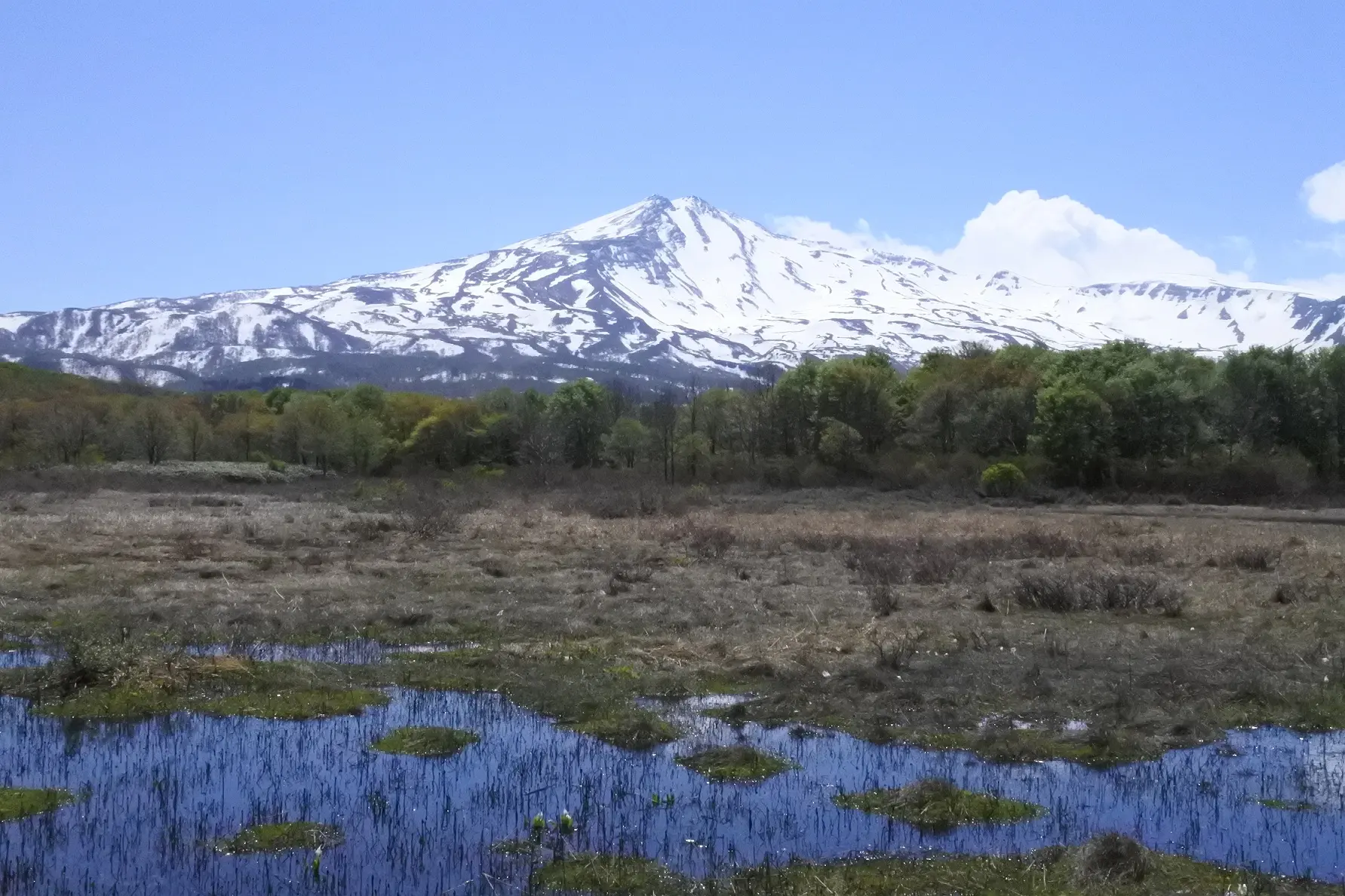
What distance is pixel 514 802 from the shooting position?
12.1 m

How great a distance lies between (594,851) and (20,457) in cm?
8656

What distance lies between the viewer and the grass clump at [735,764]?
12.9 m

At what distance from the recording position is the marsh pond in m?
10.3

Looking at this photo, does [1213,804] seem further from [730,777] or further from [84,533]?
[84,533]

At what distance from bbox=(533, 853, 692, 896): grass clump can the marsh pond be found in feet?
0.68

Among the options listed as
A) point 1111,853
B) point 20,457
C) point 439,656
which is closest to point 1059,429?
point 439,656

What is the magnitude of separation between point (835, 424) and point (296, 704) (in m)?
72.8

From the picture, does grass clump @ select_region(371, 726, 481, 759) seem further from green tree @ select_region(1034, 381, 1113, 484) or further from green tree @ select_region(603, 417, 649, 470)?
green tree @ select_region(603, 417, 649, 470)

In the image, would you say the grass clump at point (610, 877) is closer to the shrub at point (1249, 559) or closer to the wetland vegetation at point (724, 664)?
the wetland vegetation at point (724, 664)

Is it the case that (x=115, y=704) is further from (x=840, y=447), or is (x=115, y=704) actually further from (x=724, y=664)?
(x=840, y=447)

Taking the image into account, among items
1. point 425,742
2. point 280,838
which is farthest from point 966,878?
point 425,742

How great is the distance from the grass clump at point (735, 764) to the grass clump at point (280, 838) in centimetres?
404

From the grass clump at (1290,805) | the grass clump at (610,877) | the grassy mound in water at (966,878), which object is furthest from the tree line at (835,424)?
the grass clump at (610,877)

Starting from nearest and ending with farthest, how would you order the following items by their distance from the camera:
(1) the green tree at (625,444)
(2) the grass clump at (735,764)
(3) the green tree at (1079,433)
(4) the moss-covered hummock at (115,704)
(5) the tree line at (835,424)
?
(2) the grass clump at (735,764) → (4) the moss-covered hummock at (115,704) → (3) the green tree at (1079,433) → (5) the tree line at (835,424) → (1) the green tree at (625,444)
